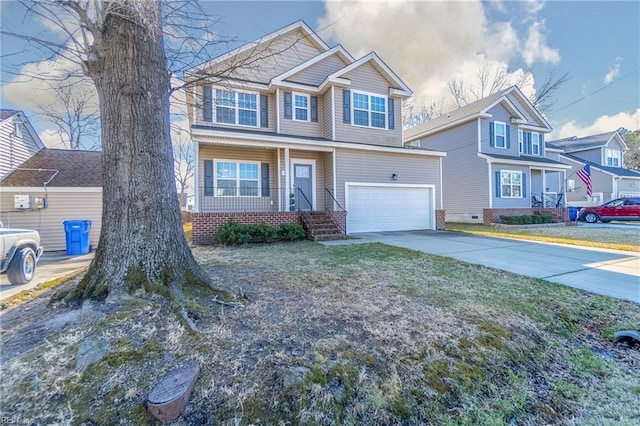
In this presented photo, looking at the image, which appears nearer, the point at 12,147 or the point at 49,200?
the point at 49,200

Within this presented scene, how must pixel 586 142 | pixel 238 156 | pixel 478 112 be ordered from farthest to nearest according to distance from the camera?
pixel 586 142, pixel 478 112, pixel 238 156

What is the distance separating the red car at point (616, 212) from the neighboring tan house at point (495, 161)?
168 centimetres

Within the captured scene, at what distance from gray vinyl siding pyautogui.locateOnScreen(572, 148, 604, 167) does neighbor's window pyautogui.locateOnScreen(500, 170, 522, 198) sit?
54.4 ft

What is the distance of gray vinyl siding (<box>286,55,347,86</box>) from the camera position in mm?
12997

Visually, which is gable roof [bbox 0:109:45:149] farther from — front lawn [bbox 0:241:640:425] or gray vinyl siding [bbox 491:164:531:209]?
gray vinyl siding [bbox 491:164:531:209]

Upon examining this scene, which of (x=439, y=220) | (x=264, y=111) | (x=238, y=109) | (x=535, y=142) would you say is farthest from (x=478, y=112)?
(x=238, y=109)

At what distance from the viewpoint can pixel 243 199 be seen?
11805mm

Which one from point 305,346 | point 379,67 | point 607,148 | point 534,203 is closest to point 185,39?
point 305,346

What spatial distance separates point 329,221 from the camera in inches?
447

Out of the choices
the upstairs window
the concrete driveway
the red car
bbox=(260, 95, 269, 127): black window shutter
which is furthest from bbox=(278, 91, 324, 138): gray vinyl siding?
the upstairs window

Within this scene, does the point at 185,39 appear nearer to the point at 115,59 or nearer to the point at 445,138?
the point at 115,59

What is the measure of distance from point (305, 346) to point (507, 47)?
22.4m

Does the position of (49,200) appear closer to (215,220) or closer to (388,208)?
(215,220)

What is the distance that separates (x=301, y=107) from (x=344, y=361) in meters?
12.3
